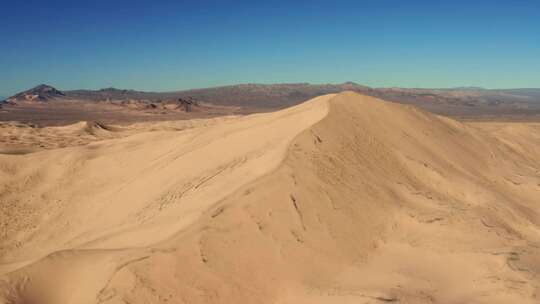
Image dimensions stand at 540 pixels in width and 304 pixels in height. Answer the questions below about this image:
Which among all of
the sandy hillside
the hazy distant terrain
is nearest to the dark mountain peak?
the hazy distant terrain

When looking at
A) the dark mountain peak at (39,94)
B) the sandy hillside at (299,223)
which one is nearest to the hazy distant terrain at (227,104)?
the dark mountain peak at (39,94)

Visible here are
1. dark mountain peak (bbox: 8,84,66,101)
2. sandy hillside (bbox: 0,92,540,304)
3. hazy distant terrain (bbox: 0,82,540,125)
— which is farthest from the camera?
dark mountain peak (bbox: 8,84,66,101)

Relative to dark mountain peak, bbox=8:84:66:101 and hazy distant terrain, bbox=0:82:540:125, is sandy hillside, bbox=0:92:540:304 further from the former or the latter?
dark mountain peak, bbox=8:84:66:101

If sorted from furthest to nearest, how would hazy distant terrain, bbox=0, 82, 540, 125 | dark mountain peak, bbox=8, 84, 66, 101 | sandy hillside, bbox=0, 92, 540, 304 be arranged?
1. dark mountain peak, bbox=8, 84, 66, 101
2. hazy distant terrain, bbox=0, 82, 540, 125
3. sandy hillside, bbox=0, 92, 540, 304

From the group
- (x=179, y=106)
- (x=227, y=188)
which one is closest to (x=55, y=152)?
(x=227, y=188)

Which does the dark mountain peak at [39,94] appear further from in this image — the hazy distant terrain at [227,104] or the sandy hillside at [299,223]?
the sandy hillside at [299,223]

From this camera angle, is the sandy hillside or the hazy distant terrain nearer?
the sandy hillside

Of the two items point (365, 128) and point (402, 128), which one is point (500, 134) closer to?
point (402, 128)
